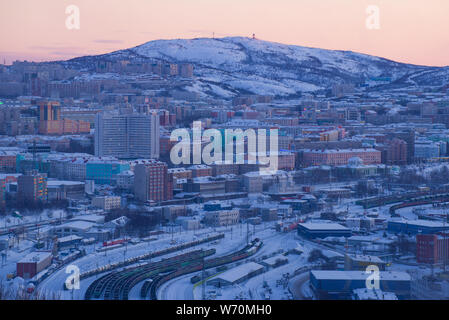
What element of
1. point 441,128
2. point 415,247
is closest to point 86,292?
point 415,247

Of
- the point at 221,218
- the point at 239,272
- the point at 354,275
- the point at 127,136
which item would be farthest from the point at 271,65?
the point at 354,275

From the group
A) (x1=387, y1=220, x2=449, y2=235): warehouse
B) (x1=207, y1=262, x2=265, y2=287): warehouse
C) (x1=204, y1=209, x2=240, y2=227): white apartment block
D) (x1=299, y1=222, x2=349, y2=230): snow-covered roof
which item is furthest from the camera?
(x1=204, y1=209, x2=240, y2=227): white apartment block

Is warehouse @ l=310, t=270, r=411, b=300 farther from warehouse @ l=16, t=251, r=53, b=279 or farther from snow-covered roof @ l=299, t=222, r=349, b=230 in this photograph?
snow-covered roof @ l=299, t=222, r=349, b=230

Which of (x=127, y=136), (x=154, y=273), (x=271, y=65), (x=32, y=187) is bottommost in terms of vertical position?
(x=154, y=273)

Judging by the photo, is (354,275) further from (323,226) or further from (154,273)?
(323,226)

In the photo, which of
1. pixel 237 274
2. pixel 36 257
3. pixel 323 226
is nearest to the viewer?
pixel 237 274

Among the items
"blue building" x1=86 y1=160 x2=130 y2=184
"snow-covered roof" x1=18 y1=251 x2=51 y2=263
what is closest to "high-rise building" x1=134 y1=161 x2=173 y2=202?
"blue building" x1=86 y1=160 x2=130 y2=184
